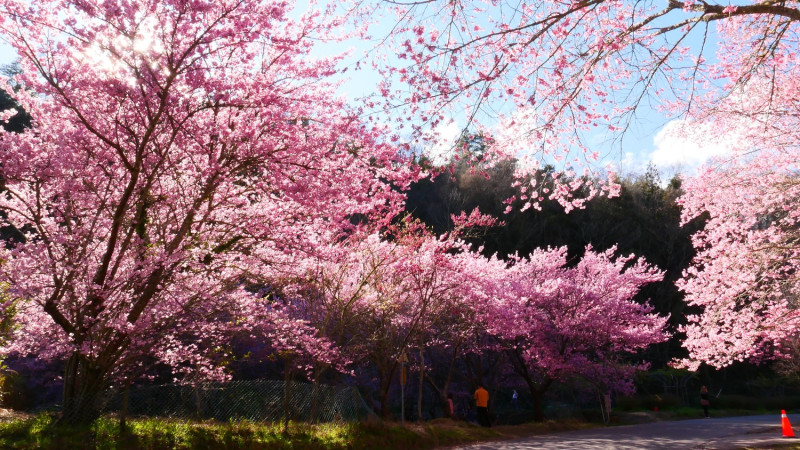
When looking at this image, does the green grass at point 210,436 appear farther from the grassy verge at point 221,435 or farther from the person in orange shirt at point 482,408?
the person in orange shirt at point 482,408

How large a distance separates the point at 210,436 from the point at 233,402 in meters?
2.64

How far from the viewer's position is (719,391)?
94.7 feet

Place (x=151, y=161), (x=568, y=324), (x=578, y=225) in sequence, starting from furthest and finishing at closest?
(x=578, y=225) → (x=568, y=324) → (x=151, y=161)

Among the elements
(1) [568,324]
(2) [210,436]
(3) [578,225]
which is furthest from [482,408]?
(3) [578,225]

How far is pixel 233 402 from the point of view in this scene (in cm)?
1145

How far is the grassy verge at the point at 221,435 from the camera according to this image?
7.50m

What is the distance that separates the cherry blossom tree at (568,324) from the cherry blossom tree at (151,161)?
11.0m

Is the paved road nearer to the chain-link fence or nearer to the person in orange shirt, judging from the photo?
the person in orange shirt

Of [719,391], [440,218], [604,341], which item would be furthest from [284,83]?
[719,391]

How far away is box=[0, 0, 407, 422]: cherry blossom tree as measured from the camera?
6957 mm

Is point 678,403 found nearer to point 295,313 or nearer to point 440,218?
point 440,218

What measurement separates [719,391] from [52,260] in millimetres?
30201

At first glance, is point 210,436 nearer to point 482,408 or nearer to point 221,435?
point 221,435

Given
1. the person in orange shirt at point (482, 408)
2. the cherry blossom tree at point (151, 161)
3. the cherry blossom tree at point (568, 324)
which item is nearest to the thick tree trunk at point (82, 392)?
the cherry blossom tree at point (151, 161)
